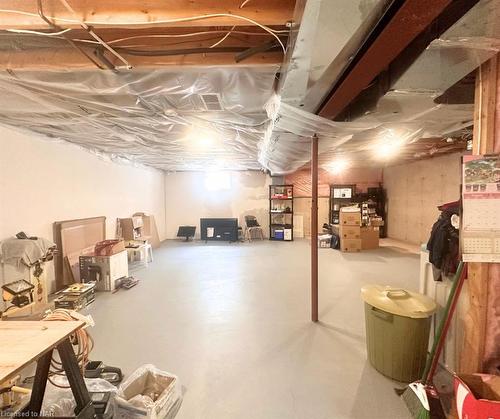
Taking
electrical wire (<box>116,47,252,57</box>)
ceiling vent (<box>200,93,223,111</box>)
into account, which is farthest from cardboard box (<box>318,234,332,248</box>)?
electrical wire (<box>116,47,252,57</box>)

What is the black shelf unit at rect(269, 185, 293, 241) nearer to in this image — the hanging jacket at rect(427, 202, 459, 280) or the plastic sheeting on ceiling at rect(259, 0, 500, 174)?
the plastic sheeting on ceiling at rect(259, 0, 500, 174)

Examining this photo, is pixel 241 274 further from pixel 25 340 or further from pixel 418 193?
pixel 418 193

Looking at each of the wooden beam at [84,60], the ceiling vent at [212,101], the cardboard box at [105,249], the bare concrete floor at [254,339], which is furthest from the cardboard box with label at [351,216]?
the wooden beam at [84,60]

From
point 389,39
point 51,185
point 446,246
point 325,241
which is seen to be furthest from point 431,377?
point 325,241

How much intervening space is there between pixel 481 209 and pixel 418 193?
5.98 m

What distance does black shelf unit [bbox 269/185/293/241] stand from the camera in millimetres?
7934

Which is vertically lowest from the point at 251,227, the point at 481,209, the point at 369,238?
the point at 369,238

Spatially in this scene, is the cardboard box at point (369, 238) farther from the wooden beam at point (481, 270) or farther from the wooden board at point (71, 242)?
the wooden board at point (71, 242)

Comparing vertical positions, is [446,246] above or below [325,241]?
above

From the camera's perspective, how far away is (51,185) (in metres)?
3.65

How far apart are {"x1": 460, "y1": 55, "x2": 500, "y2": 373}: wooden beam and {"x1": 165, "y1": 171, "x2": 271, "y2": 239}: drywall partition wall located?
6946 mm

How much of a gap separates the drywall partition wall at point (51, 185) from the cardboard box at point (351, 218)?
510cm

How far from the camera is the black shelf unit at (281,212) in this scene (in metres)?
7.93

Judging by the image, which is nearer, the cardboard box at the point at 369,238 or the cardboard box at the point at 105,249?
the cardboard box at the point at 105,249
